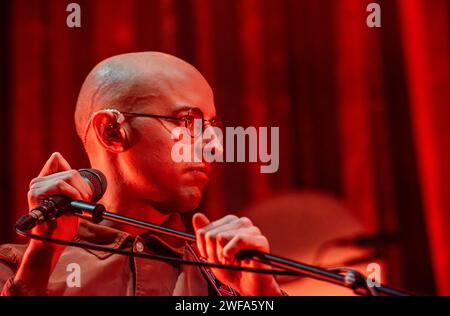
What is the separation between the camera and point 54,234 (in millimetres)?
1541

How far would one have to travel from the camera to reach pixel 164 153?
1784mm

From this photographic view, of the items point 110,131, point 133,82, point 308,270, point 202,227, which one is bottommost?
point 308,270

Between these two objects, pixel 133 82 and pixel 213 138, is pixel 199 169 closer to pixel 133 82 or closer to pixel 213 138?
pixel 213 138

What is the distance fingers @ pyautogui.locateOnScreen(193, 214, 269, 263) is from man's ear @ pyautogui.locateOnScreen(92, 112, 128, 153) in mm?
487

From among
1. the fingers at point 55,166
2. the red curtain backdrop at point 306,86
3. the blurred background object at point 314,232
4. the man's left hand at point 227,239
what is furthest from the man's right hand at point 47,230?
the blurred background object at point 314,232

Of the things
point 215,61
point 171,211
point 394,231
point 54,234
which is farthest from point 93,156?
point 394,231

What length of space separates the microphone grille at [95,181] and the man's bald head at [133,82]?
1.01 ft

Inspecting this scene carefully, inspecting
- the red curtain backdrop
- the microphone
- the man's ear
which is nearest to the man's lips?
the man's ear

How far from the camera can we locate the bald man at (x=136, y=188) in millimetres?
1600

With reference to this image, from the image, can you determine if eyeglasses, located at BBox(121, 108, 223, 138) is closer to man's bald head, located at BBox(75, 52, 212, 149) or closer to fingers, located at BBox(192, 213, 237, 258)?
man's bald head, located at BBox(75, 52, 212, 149)

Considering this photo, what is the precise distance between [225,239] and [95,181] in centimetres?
A: 35

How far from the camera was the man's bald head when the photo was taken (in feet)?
6.04

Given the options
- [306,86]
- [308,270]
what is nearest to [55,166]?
[308,270]

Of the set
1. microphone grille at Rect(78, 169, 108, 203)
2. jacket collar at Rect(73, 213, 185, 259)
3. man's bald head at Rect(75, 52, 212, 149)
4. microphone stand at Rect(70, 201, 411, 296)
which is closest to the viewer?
microphone stand at Rect(70, 201, 411, 296)
